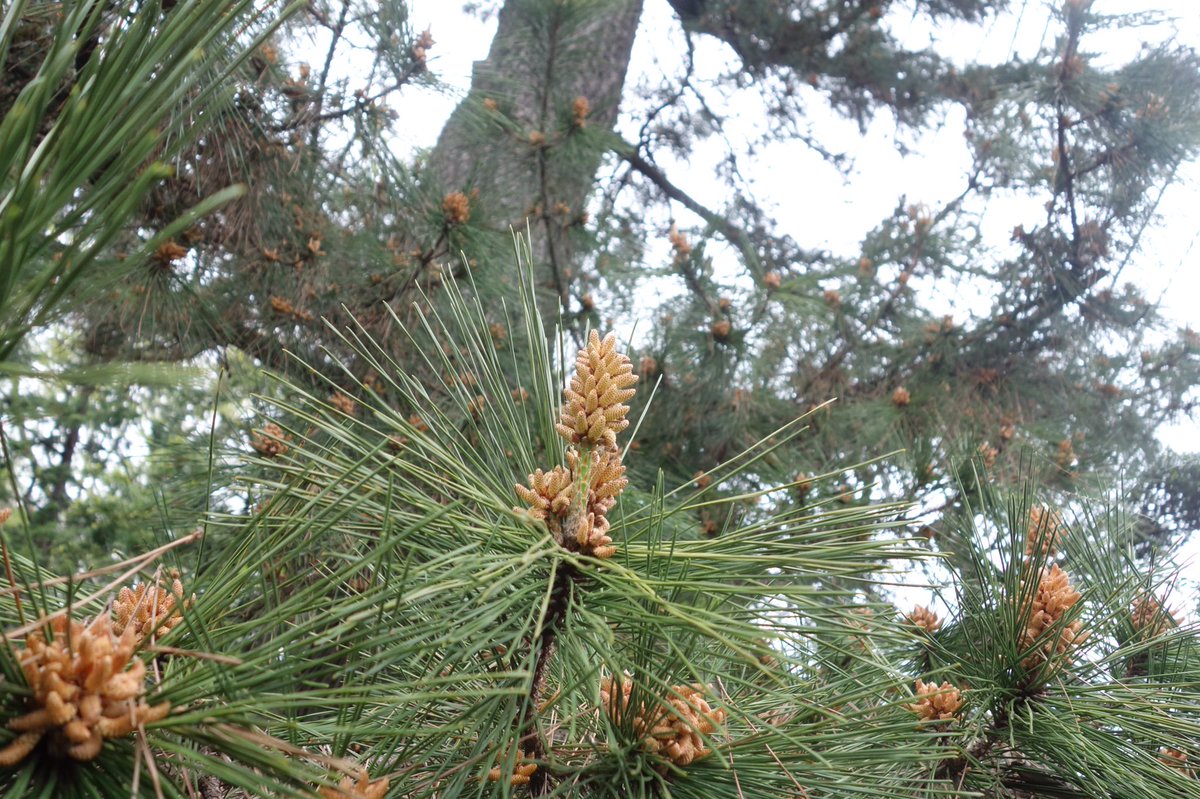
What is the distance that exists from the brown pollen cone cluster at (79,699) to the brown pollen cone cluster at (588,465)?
0.26 m

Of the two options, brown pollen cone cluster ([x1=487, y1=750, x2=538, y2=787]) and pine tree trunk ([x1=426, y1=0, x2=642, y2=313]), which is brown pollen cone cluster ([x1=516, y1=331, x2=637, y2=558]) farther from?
pine tree trunk ([x1=426, y1=0, x2=642, y2=313])

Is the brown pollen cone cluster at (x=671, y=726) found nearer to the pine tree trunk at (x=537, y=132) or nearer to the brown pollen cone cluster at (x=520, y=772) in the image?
the brown pollen cone cluster at (x=520, y=772)

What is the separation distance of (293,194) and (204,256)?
0.75 ft

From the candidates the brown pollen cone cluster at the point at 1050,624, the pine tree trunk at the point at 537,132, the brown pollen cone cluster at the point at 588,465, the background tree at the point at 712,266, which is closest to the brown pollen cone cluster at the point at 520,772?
the brown pollen cone cluster at the point at 588,465

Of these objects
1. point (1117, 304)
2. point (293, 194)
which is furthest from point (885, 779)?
point (1117, 304)

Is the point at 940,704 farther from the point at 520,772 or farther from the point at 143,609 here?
the point at 143,609

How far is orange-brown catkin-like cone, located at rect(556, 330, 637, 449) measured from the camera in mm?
604

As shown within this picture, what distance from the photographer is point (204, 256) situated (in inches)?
76.2

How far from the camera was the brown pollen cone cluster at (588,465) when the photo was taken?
0.59 m

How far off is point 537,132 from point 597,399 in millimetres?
1779

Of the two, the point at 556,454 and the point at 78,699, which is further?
the point at 556,454

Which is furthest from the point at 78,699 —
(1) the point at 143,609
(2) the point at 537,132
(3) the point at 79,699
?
(2) the point at 537,132

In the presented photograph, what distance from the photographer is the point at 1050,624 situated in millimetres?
768

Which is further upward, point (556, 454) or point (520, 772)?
point (556, 454)
